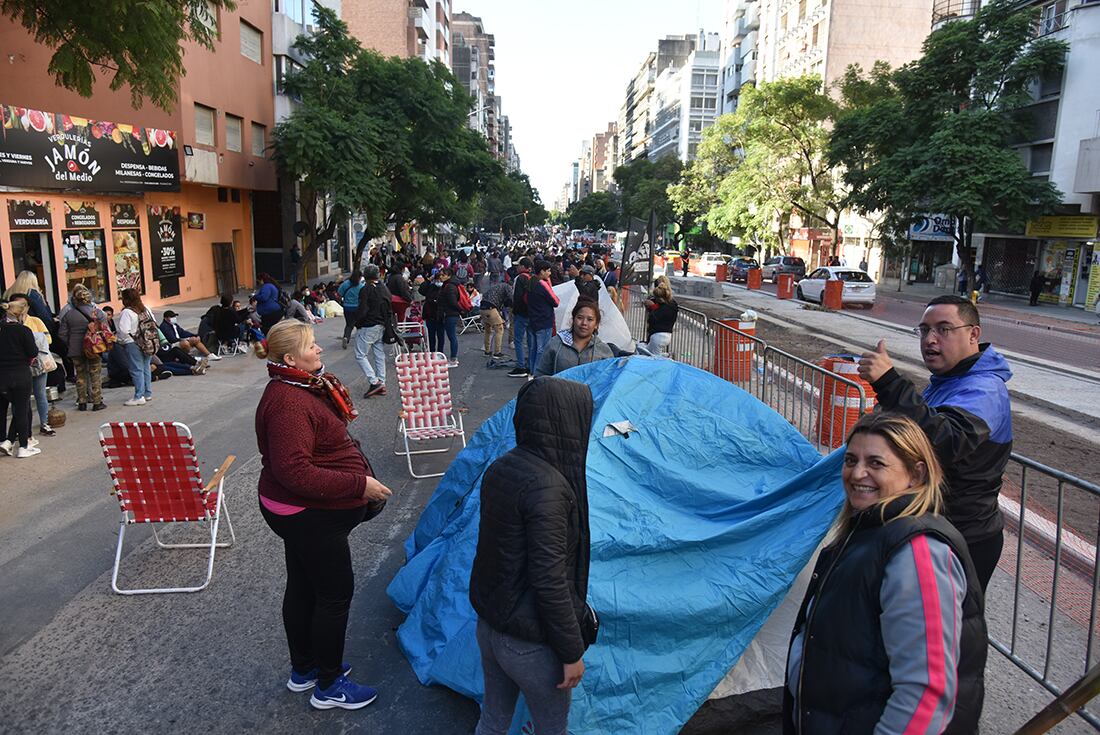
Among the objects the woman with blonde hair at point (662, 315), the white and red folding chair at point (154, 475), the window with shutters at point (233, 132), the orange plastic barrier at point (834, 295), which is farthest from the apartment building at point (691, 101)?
the white and red folding chair at point (154, 475)

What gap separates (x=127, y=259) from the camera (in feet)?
66.8

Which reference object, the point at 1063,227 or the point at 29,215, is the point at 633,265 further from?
the point at 1063,227

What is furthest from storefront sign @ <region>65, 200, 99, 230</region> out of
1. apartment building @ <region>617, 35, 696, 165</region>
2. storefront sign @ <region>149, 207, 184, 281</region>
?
apartment building @ <region>617, 35, 696, 165</region>

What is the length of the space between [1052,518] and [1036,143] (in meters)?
30.0

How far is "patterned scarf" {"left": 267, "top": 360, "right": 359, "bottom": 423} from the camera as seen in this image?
3.25 meters

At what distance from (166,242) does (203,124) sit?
396 cm

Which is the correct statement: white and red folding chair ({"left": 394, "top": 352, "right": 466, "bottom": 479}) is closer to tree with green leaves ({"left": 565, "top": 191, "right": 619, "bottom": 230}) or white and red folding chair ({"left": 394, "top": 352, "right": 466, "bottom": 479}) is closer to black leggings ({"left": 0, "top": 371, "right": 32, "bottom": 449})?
black leggings ({"left": 0, "top": 371, "right": 32, "bottom": 449})

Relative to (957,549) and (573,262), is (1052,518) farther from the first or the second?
(573,262)

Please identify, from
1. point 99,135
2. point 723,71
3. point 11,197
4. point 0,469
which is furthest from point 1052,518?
point 723,71

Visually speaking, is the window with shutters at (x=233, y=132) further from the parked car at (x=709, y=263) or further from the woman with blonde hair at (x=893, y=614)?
the parked car at (x=709, y=263)

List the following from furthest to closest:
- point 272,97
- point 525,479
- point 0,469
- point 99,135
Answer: point 272,97
point 99,135
point 0,469
point 525,479

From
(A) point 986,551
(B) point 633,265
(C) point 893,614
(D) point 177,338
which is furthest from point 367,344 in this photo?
(C) point 893,614

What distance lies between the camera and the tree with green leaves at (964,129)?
2798 cm

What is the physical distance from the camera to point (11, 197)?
1552 centimetres
